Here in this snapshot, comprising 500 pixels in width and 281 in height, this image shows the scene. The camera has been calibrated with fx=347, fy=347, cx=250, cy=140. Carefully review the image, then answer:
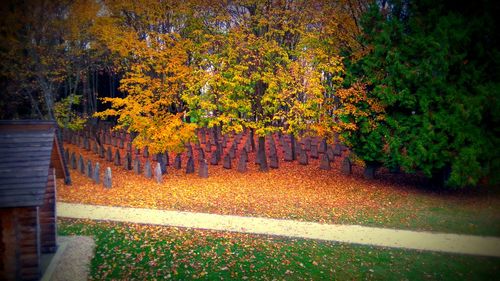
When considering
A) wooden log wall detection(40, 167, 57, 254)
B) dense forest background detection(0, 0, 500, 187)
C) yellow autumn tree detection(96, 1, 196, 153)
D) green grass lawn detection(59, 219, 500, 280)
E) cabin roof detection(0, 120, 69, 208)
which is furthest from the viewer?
yellow autumn tree detection(96, 1, 196, 153)

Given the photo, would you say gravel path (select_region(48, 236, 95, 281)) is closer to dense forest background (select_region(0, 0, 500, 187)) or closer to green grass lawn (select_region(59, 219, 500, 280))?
green grass lawn (select_region(59, 219, 500, 280))

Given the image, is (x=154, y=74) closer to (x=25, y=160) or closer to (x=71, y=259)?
(x=25, y=160)

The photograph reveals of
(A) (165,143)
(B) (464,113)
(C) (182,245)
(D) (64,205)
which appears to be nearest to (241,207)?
(C) (182,245)

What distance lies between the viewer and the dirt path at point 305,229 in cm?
911

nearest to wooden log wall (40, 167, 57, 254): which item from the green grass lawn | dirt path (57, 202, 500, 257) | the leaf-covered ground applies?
the green grass lawn

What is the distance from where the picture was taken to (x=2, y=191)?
648 cm

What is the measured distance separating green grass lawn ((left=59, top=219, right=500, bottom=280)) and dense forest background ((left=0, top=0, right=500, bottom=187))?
5291 mm

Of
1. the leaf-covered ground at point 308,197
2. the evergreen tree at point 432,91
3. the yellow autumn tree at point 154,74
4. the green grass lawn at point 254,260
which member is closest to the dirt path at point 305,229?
the green grass lawn at point 254,260

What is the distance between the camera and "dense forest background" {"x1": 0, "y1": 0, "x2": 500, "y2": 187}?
39.8ft

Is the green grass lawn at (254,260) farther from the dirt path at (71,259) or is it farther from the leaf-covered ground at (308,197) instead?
the leaf-covered ground at (308,197)

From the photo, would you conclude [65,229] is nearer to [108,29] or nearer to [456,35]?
[108,29]

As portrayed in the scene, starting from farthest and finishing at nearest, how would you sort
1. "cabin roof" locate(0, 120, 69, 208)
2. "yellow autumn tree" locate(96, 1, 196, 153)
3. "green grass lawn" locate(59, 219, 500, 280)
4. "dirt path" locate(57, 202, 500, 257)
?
"yellow autumn tree" locate(96, 1, 196, 153), "dirt path" locate(57, 202, 500, 257), "green grass lawn" locate(59, 219, 500, 280), "cabin roof" locate(0, 120, 69, 208)

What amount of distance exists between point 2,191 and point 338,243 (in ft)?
24.9

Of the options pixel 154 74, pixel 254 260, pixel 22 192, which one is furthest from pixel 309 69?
pixel 22 192
